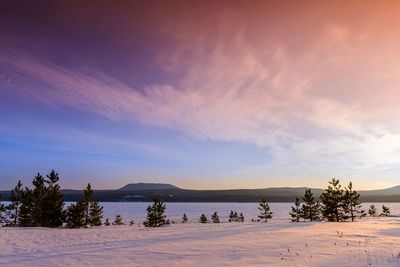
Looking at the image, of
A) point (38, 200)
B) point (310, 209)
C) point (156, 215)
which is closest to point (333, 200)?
point (310, 209)

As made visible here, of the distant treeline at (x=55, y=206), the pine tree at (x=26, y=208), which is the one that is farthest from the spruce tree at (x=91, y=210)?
the pine tree at (x=26, y=208)

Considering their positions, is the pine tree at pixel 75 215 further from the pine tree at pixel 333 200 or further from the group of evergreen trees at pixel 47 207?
the pine tree at pixel 333 200

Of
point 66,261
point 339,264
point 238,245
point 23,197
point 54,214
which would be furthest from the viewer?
point 23,197

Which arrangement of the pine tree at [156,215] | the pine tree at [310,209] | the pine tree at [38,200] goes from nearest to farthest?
the pine tree at [38,200], the pine tree at [156,215], the pine tree at [310,209]

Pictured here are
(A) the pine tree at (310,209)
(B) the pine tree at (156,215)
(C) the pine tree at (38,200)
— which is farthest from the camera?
(A) the pine tree at (310,209)

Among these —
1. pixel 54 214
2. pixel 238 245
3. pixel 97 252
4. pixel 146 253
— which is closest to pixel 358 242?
pixel 238 245

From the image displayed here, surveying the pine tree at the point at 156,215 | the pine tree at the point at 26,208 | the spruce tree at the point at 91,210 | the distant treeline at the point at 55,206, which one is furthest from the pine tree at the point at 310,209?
the pine tree at the point at 26,208

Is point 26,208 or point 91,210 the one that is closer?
point 26,208

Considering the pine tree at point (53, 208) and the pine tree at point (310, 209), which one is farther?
the pine tree at point (310, 209)

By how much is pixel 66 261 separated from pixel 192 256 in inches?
185

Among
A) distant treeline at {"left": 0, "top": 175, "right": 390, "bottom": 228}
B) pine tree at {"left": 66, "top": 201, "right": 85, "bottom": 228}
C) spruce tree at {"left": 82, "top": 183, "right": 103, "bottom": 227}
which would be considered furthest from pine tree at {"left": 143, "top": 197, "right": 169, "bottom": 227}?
pine tree at {"left": 66, "top": 201, "right": 85, "bottom": 228}

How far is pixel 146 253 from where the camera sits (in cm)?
1401

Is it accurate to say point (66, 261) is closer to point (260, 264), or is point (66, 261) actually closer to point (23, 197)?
point (260, 264)

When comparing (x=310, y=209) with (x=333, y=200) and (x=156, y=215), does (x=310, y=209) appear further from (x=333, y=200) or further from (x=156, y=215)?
(x=156, y=215)
